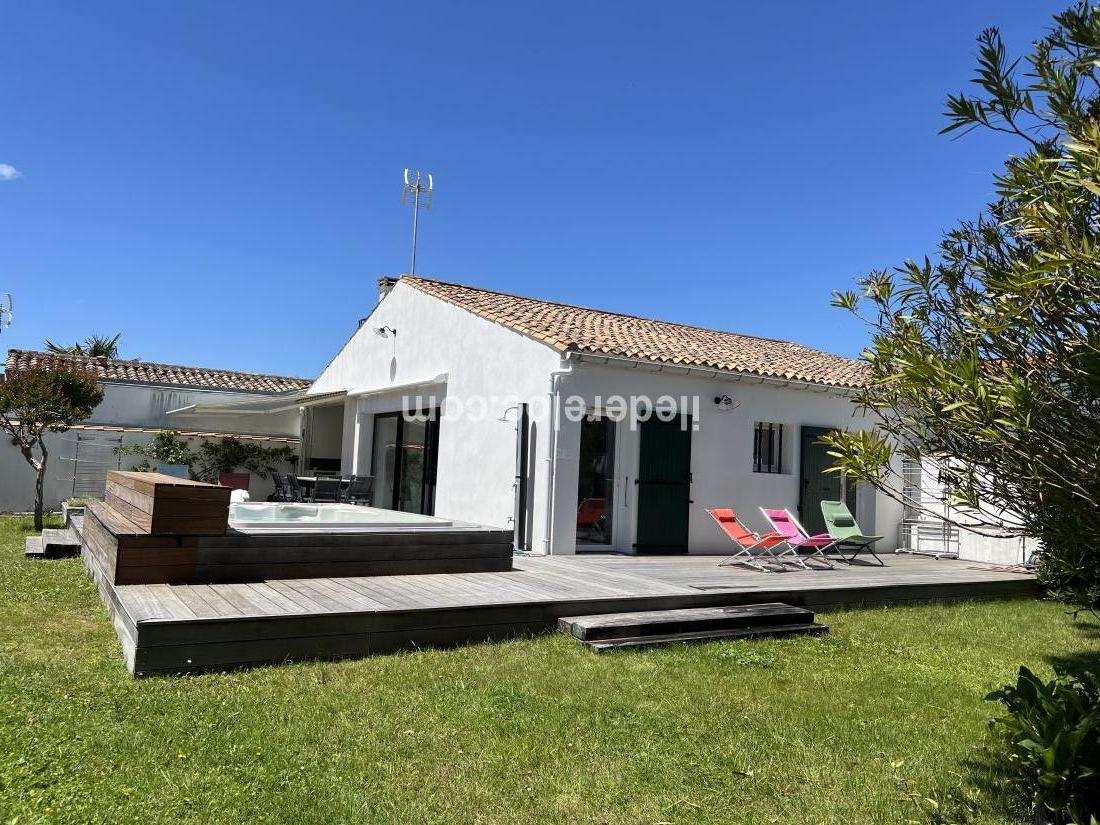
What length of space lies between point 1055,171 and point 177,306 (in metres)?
25.7

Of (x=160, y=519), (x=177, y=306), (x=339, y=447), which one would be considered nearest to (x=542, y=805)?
(x=160, y=519)

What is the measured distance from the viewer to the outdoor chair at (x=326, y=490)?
53.6 ft

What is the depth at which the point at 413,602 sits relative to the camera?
6.76 meters

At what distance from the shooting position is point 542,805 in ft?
11.8

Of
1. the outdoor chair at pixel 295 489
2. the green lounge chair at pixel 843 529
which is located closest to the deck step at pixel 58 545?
the outdoor chair at pixel 295 489

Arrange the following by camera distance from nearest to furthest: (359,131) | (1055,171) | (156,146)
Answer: (1055,171) → (156,146) → (359,131)

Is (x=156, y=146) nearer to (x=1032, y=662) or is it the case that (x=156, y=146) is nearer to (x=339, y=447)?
(x=339, y=447)

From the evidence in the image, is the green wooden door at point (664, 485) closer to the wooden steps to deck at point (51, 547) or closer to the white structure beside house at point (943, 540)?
the white structure beside house at point (943, 540)

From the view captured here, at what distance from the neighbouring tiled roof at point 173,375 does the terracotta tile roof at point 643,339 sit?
14.3 m

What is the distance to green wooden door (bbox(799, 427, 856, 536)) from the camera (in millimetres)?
13883

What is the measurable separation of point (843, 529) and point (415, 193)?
42.4 ft

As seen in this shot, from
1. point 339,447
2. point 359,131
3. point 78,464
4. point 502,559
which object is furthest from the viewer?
point 339,447

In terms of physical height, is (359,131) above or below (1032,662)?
above

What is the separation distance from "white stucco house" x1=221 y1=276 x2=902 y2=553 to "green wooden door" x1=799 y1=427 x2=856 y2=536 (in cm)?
3
